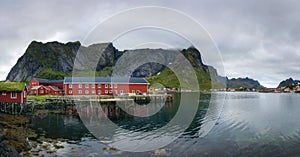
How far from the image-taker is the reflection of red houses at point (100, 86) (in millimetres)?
74375

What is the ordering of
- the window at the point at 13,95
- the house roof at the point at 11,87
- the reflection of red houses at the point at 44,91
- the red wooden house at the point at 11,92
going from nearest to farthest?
the house roof at the point at 11,87
the red wooden house at the point at 11,92
the window at the point at 13,95
the reflection of red houses at the point at 44,91

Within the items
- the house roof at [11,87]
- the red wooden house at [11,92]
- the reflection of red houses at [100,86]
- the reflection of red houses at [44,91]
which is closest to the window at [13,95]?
the red wooden house at [11,92]

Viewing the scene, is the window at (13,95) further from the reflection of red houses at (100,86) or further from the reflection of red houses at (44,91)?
the reflection of red houses at (100,86)

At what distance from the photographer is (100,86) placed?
74.9 meters

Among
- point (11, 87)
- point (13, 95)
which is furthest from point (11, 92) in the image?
point (11, 87)

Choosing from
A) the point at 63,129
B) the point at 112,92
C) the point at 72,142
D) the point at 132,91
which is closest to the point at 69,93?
the point at 112,92

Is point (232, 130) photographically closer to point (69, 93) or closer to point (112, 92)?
point (112, 92)

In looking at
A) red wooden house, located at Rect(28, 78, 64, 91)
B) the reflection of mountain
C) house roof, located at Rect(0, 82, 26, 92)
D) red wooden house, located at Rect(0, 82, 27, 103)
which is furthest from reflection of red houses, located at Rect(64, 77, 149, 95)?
the reflection of mountain

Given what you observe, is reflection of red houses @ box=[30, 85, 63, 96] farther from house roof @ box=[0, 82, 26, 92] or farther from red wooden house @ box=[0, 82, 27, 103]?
house roof @ box=[0, 82, 26, 92]

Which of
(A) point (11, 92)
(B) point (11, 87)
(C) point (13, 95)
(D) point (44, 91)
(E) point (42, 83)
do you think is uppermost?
(E) point (42, 83)

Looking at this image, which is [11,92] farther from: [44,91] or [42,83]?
[42,83]

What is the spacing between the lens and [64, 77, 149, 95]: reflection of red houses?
74375 mm

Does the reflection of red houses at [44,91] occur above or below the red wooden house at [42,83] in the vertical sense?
below

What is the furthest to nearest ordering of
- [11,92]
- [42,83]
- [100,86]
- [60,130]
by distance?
1. [42,83]
2. [100,86]
3. [11,92]
4. [60,130]
